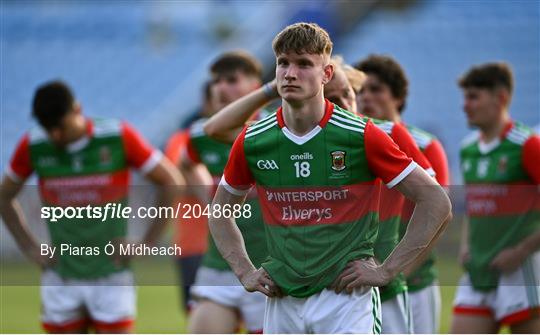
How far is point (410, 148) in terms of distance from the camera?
5.35 metres

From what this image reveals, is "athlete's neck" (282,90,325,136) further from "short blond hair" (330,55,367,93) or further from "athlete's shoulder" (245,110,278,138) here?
"short blond hair" (330,55,367,93)

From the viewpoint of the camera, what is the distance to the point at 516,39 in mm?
25078

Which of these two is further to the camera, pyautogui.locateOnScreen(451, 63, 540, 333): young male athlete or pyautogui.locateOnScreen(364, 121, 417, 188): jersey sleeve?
pyautogui.locateOnScreen(451, 63, 540, 333): young male athlete

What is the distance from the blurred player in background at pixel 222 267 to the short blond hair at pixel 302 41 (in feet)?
3.88

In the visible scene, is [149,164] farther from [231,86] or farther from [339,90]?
[339,90]

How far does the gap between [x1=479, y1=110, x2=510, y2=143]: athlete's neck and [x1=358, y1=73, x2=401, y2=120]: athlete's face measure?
40.0 inches

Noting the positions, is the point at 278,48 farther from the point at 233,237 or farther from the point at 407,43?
the point at 407,43

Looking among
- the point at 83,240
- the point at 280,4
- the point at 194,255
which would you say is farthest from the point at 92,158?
the point at 280,4

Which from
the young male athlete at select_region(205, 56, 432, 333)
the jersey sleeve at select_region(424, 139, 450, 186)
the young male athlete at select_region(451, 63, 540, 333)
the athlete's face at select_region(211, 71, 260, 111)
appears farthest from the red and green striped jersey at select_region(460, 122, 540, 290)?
the athlete's face at select_region(211, 71, 260, 111)

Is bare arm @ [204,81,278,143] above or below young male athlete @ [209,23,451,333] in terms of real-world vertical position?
above

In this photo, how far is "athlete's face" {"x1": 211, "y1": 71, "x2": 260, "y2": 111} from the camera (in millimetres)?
7535

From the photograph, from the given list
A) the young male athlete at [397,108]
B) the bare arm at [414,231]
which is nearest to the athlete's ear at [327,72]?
the bare arm at [414,231]

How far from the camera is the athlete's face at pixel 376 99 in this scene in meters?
6.72

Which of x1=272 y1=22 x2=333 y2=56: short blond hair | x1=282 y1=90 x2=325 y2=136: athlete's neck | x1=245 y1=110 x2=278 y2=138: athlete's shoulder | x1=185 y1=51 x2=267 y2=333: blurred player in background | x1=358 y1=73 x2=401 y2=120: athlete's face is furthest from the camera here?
x1=185 y1=51 x2=267 y2=333: blurred player in background
